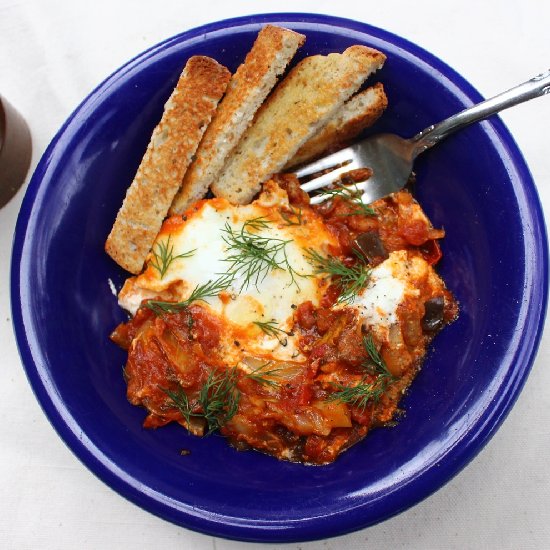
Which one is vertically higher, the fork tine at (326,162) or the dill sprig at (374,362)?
the fork tine at (326,162)

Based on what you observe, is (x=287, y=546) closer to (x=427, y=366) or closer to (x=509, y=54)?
(x=427, y=366)

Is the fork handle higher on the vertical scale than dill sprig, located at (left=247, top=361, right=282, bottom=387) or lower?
higher

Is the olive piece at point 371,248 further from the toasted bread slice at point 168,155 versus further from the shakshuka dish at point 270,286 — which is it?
the toasted bread slice at point 168,155

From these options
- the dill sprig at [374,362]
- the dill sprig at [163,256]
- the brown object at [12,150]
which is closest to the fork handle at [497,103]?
the dill sprig at [374,362]

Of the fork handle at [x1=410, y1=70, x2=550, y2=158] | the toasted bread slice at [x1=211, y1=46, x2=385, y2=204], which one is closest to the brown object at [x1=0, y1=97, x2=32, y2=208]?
the toasted bread slice at [x1=211, y1=46, x2=385, y2=204]

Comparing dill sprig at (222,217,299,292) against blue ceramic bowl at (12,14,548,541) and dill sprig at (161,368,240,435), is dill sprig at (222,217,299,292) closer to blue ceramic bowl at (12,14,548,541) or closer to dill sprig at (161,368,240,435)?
dill sprig at (161,368,240,435)

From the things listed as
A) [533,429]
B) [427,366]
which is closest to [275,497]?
[427,366]

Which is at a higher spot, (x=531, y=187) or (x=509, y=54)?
(x=509, y=54)
